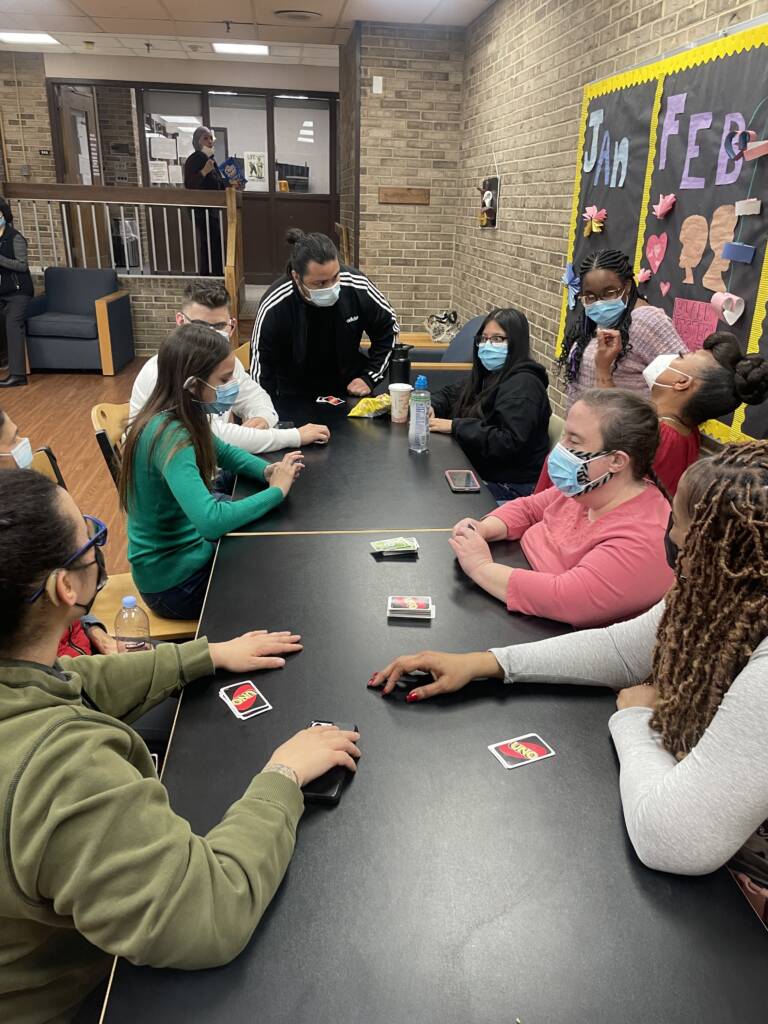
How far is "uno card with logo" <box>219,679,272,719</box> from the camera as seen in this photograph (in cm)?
138

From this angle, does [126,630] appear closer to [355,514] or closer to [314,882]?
[355,514]

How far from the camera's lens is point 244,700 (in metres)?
1.41

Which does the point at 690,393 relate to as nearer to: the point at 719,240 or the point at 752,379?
the point at 752,379

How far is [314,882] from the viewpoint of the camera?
40.5 inches

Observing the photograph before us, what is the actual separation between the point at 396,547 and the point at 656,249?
6.38 ft

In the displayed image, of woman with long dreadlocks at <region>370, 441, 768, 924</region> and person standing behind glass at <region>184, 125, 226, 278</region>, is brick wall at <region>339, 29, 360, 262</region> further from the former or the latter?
woman with long dreadlocks at <region>370, 441, 768, 924</region>

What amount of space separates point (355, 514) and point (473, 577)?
55cm

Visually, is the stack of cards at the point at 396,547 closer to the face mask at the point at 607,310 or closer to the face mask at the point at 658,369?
the face mask at the point at 658,369

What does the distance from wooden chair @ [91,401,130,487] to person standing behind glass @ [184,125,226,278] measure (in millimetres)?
6443

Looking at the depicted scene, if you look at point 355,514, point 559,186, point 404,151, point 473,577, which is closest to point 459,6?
point 404,151

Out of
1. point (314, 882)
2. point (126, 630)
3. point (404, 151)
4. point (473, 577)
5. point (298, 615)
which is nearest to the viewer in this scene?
point (314, 882)

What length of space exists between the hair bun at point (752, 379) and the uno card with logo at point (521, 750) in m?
1.55

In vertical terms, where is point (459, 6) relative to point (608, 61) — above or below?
above

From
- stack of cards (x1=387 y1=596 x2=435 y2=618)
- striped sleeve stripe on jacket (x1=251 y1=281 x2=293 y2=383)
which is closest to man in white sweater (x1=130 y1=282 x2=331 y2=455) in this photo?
striped sleeve stripe on jacket (x1=251 y1=281 x2=293 y2=383)
